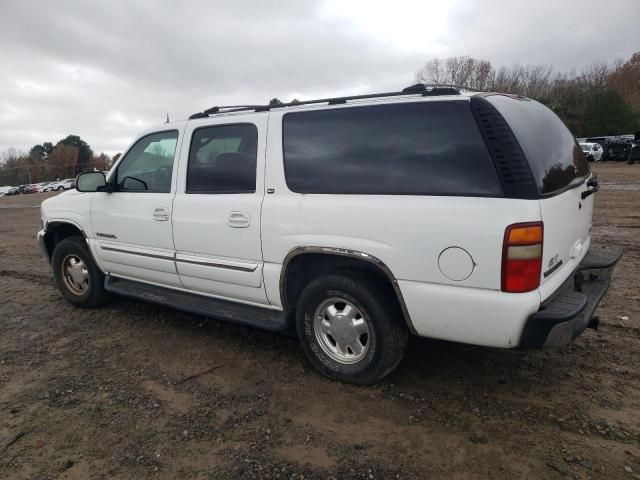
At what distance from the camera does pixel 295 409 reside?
2990 millimetres

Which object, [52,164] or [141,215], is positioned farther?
[52,164]

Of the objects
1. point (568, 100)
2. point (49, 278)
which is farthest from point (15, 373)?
point (568, 100)

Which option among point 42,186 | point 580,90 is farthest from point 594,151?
point 42,186

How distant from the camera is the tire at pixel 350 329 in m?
2.96

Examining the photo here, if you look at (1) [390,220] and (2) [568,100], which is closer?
(1) [390,220]

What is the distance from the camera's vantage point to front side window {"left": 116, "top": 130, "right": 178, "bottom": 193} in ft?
13.3

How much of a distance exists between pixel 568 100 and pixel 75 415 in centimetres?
5385

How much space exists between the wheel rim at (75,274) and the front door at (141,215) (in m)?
0.45

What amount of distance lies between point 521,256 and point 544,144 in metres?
0.84

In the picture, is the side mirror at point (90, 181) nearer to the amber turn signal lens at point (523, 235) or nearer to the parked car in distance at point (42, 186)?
the amber turn signal lens at point (523, 235)

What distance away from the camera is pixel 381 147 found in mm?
2904

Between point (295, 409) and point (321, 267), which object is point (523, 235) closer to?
point (321, 267)

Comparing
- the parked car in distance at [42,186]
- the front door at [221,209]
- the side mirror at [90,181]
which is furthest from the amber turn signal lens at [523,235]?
the parked car in distance at [42,186]

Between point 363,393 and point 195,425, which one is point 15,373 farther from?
point 363,393
